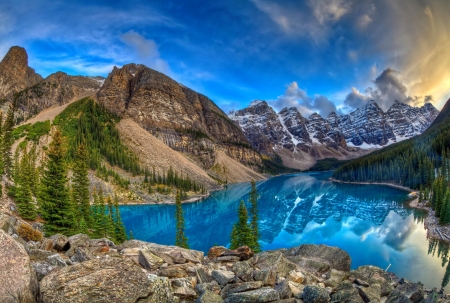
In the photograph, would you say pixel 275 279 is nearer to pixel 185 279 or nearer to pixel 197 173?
pixel 185 279

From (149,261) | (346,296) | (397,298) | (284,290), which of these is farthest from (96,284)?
(397,298)

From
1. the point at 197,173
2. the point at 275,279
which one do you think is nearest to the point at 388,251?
the point at 275,279

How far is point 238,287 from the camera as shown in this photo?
8.53 meters

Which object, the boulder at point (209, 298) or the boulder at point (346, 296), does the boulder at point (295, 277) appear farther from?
the boulder at point (209, 298)

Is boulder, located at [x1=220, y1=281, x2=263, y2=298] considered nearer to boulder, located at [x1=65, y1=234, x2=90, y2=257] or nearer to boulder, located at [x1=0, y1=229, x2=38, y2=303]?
boulder, located at [x1=0, y1=229, x2=38, y2=303]

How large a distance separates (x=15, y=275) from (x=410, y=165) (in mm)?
144213

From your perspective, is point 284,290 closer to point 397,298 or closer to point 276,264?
point 276,264

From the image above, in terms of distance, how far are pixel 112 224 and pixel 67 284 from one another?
109 feet

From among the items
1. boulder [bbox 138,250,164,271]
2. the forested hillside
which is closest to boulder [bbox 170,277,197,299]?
boulder [bbox 138,250,164,271]

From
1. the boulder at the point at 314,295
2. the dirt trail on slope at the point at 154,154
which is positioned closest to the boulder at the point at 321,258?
the boulder at the point at 314,295

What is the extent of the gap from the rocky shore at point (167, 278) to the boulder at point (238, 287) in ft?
0.10

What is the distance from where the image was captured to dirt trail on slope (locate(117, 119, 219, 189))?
154250mm

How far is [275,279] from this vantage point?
977 cm

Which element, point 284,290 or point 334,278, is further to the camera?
point 334,278
